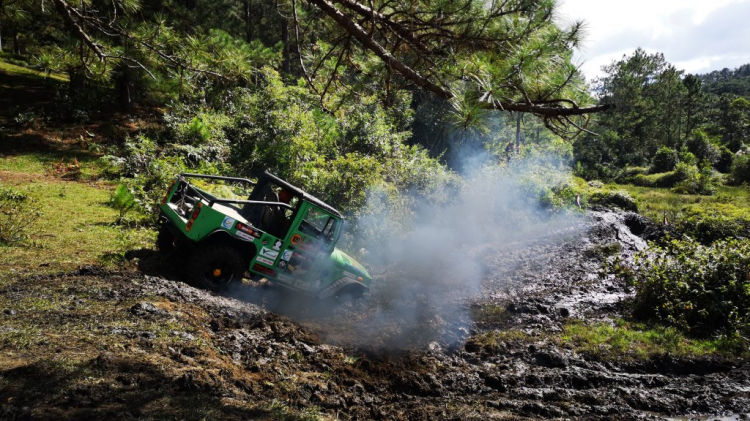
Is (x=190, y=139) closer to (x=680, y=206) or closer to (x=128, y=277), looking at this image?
(x=128, y=277)

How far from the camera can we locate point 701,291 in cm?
824

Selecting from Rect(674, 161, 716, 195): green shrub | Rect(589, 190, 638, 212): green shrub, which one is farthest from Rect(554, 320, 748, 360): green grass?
Rect(674, 161, 716, 195): green shrub

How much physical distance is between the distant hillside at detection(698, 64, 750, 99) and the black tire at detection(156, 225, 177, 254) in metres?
87.3

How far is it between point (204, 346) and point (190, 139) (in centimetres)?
1068

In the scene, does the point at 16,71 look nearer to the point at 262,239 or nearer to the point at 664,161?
the point at 262,239

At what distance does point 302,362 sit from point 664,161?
40805 mm

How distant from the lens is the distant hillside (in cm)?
9269

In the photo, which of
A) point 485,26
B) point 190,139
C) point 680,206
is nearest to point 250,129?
point 190,139

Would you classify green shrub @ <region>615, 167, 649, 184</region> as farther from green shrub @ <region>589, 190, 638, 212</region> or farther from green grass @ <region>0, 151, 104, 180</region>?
green grass @ <region>0, 151, 104, 180</region>

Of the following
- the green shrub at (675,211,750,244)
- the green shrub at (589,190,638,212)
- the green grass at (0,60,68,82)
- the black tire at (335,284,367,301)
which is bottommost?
the black tire at (335,284,367,301)

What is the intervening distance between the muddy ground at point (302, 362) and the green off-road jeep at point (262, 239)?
16.9 inches

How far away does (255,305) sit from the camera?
6.86m

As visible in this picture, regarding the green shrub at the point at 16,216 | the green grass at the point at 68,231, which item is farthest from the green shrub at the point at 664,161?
the green shrub at the point at 16,216

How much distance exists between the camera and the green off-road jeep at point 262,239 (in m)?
6.43
